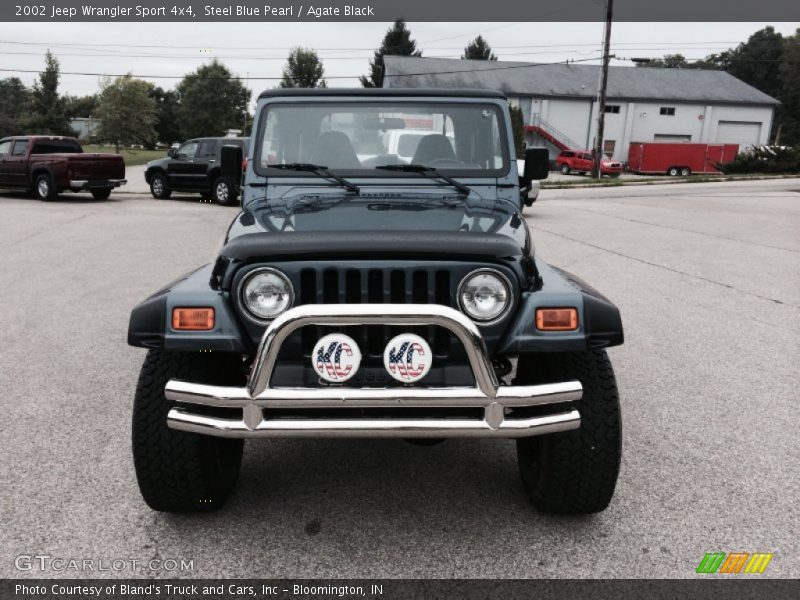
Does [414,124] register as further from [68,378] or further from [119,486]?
[68,378]

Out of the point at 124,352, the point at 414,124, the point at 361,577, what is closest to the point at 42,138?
the point at 124,352

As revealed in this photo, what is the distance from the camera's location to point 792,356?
5695 millimetres

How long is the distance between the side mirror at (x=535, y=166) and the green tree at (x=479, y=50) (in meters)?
80.1

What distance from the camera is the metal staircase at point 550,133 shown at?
171 feet

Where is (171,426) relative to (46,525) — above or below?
above

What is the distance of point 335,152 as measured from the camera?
3957 mm

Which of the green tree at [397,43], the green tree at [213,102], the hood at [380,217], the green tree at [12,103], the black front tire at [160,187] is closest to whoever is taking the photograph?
the hood at [380,217]

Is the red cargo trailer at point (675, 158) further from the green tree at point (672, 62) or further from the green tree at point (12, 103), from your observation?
the green tree at point (672, 62)

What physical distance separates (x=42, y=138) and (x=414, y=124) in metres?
17.9

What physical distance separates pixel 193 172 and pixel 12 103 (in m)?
101

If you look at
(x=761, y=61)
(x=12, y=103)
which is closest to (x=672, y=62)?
(x=761, y=61)

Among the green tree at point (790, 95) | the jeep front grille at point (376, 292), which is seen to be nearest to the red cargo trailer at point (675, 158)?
the green tree at point (790, 95)

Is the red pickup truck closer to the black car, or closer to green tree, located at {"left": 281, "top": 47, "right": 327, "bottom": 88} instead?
the black car

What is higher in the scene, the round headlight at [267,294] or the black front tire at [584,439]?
the round headlight at [267,294]
